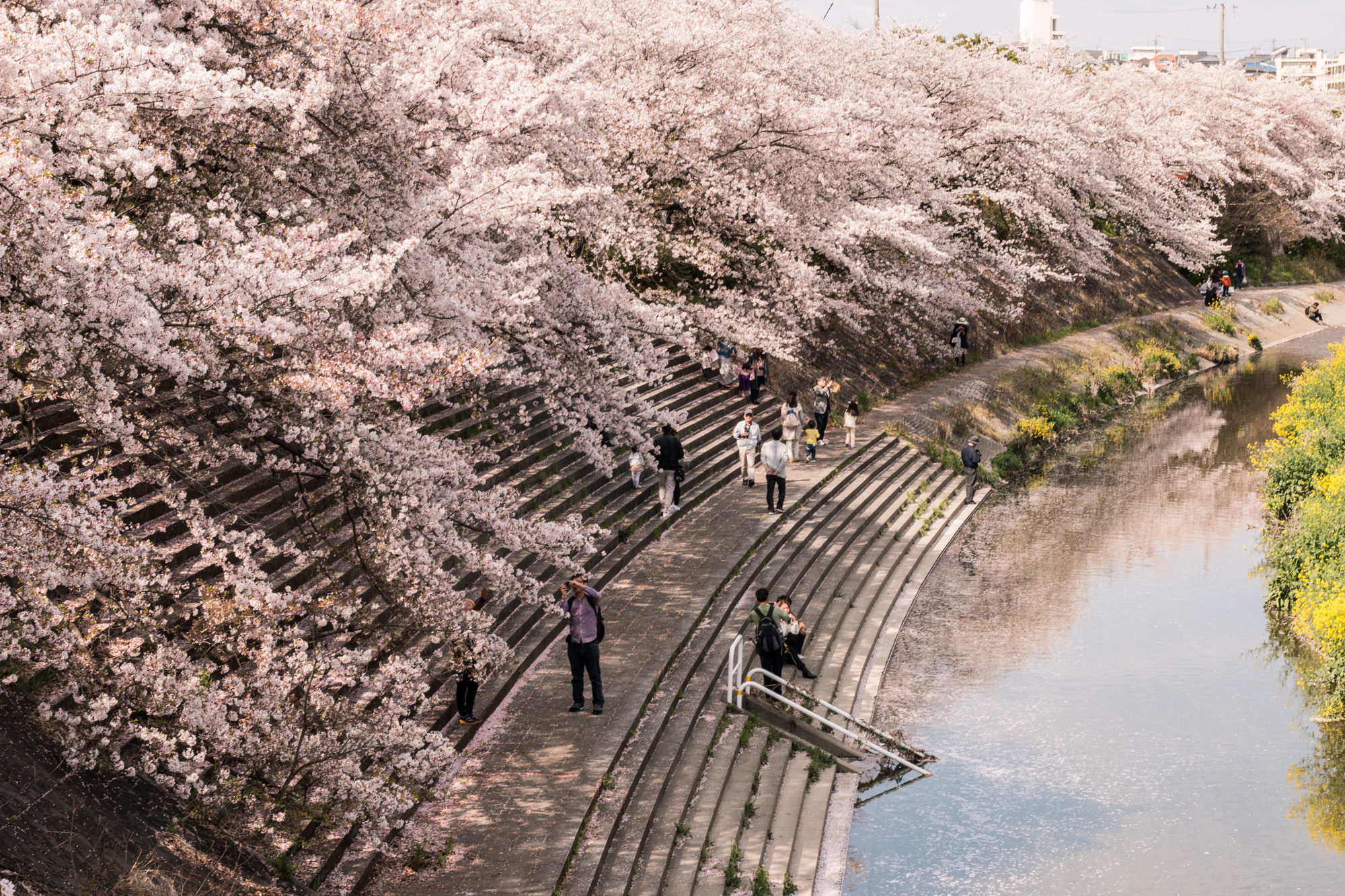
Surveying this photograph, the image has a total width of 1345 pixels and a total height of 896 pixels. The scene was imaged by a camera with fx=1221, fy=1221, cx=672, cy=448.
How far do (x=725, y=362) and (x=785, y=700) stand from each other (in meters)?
13.1

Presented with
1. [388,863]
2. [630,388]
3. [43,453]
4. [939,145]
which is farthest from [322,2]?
[939,145]

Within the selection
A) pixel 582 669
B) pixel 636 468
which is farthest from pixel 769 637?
pixel 636 468

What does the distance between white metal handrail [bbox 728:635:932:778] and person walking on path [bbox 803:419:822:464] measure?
10226mm

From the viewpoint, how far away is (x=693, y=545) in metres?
19.7

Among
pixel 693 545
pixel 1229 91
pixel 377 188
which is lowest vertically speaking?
pixel 693 545

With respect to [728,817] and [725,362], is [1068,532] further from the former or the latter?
[728,817]

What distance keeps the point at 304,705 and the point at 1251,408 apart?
3517 centimetres

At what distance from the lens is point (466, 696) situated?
12.5 m

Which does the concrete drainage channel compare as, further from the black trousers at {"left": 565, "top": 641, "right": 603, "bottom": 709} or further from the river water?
the river water

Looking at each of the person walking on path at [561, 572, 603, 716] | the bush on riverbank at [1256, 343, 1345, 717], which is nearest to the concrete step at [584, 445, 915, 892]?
the person walking on path at [561, 572, 603, 716]

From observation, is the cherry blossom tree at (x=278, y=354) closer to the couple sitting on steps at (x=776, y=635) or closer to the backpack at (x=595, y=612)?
the backpack at (x=595, y=612)

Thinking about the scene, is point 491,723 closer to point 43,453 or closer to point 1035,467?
point 43,453

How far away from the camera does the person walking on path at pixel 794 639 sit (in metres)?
16.4

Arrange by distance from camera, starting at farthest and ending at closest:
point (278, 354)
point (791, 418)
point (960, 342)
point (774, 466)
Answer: point (960, 342)
point (791, 418)
point (774, 466)
point (278, 354)
